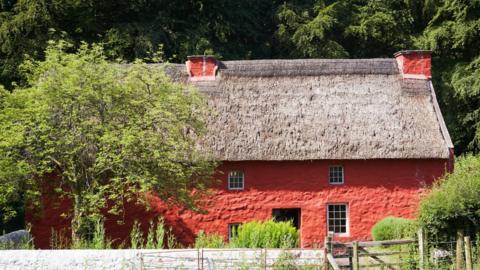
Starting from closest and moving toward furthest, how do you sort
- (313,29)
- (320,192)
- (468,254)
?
(468,254) → (320,192) → (313,29)

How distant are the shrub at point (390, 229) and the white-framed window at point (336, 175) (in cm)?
227

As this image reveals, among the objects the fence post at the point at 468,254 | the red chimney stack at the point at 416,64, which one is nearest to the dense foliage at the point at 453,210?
the fence post at the point at 468,254

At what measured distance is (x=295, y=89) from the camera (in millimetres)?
28031

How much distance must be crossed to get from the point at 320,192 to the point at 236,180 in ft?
9.32

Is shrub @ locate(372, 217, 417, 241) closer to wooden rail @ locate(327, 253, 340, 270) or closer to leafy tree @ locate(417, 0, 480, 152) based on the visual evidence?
wooden rail @ locate(327, 253, 340, 270)

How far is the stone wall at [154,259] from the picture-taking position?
1753cm

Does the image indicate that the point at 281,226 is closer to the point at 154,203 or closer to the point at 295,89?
the point at 154,203

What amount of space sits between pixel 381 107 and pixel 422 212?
360 inches

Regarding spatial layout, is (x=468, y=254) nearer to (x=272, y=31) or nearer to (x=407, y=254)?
(x=407, y=254)

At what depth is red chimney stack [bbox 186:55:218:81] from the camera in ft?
93.4

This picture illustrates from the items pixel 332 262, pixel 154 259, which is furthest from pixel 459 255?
pixel 154 259

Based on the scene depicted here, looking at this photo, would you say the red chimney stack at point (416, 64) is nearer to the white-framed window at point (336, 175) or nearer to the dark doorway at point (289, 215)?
the white-framed window at point (336, 175)

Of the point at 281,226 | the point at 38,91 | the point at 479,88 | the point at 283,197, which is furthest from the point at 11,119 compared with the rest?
the point at 479,88

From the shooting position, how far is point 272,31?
40.9m
